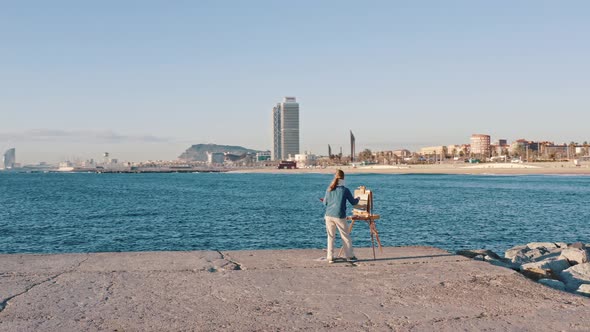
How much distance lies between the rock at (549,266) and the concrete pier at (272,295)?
1.25 m

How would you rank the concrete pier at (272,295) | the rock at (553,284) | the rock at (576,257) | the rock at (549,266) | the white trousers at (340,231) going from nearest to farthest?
1. the concrete pier at (272,295)
2. the rock at (553,284)
3. the white trousers at (340,231)
4. the rock at (549,266)
5. the rock at (576,257)

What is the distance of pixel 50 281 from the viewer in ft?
27.7

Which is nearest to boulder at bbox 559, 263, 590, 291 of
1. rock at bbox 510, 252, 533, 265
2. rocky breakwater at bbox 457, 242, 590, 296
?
rocky breakwater at bbox 457, 242, 590, 296

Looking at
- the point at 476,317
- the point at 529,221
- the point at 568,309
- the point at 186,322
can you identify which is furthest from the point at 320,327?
the point at 529,221

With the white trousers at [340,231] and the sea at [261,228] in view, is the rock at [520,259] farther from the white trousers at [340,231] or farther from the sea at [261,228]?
the sea at [261,228]

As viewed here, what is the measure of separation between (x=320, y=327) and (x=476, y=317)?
6.32ft

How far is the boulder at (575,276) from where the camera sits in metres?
9.82

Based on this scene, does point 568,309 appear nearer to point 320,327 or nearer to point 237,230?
point 320,327

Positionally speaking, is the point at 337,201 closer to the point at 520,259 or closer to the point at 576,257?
the point at 576,257

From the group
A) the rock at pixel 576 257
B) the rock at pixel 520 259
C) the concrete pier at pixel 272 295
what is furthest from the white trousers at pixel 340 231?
the rock at pixel 520 259

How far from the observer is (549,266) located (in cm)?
1125

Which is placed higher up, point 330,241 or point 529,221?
point 330,241

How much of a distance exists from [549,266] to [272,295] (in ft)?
21.4

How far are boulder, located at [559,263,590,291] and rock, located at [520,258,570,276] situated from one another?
0.62 ft
